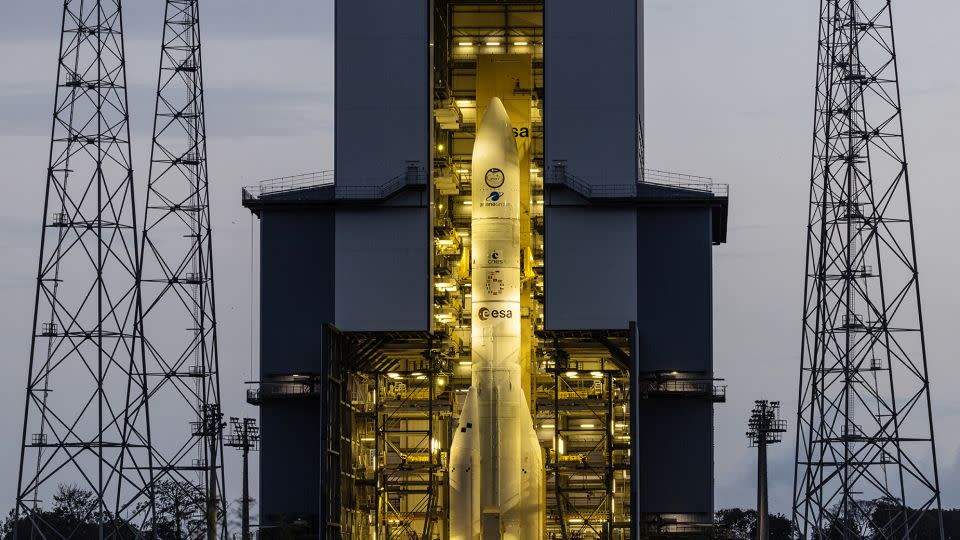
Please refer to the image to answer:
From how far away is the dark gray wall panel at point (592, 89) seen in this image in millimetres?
62875

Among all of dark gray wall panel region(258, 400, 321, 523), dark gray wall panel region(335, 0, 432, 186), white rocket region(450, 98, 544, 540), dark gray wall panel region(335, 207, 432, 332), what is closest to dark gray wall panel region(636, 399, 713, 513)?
white rocket region(450, 98, 544, 540)

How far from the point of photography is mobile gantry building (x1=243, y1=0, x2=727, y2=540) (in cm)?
6225

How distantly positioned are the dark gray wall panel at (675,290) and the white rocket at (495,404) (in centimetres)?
746

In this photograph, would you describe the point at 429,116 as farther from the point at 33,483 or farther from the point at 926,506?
the point at 926,506

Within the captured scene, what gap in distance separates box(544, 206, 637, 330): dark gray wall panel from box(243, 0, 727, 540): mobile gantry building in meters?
0.06

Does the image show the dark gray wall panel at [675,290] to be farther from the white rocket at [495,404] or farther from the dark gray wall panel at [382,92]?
the dark gray wall panel at [382,92]

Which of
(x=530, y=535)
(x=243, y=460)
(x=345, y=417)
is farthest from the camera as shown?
(x=243, y=460)

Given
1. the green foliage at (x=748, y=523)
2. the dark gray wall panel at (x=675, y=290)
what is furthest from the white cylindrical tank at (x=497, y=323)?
the green foliage at (x=748, y=523)

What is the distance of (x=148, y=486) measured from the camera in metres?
62.3

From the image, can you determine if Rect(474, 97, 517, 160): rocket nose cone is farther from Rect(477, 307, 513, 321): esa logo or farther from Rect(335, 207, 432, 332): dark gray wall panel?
Rect(477, 307, 513, 321): esa logo

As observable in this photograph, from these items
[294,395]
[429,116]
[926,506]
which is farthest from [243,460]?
[926,506]

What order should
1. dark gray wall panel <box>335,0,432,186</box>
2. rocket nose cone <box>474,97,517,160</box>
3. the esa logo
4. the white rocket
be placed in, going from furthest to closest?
dark gray wall panel <box>335,0,432,186</box>, rocket nose cone <box>474,97,517,160</box>, the esa logo, the white rocket

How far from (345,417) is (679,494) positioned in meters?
12.8

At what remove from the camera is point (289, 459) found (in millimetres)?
64812
